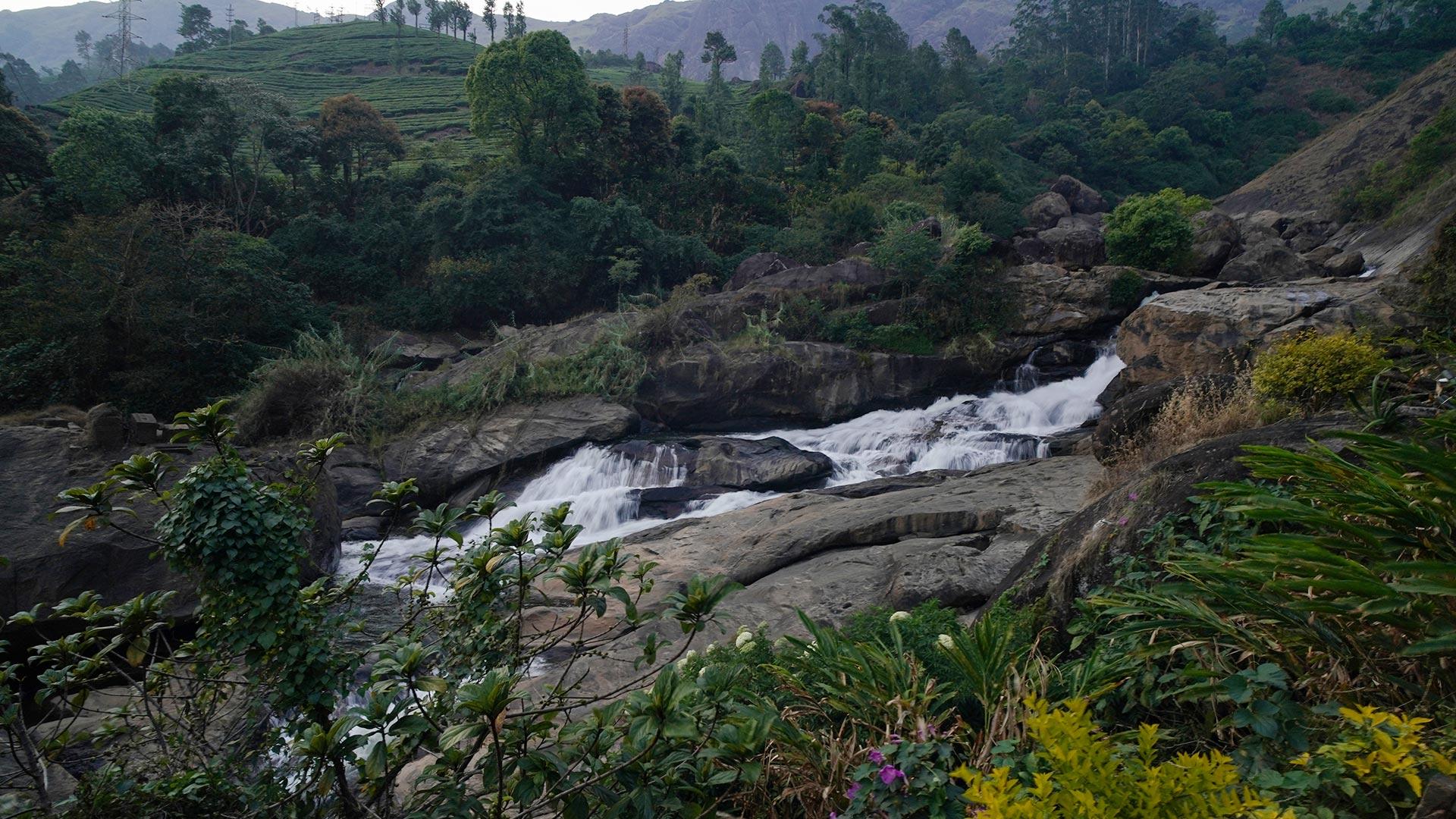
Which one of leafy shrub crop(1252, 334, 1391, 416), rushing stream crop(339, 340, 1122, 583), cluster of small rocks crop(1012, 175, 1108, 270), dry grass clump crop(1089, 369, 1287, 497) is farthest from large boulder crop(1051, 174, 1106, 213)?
leafy shrub crop(1252, 334, 1391, 416)


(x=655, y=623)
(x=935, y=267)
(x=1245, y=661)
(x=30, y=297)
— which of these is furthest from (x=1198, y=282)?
(x=30, y=297)

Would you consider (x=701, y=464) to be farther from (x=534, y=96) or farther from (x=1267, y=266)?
(x=534, y=96)

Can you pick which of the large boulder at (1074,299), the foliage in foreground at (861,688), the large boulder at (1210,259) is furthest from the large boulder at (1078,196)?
the foliage in foreground at (861,688)

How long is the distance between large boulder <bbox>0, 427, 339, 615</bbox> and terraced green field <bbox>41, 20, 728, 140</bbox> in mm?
35267

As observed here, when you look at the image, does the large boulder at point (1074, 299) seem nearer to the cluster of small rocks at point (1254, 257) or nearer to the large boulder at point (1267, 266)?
the large boulder at point (1267, 266)

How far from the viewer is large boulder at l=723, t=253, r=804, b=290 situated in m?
21.3

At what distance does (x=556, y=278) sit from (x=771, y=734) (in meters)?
21.5

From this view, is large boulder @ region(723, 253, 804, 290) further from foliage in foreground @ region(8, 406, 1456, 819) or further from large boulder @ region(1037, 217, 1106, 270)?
foliage in foreground @ region(8, 406, 1456, 819)

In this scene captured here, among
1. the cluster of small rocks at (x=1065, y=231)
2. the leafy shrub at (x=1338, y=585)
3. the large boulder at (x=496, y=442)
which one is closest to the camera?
the leafy shrub at (x=1338, y=585)

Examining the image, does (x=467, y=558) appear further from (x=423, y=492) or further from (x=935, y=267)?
(x=935, y=267)

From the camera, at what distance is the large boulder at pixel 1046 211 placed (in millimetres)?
28984

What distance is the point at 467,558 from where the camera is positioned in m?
2.84

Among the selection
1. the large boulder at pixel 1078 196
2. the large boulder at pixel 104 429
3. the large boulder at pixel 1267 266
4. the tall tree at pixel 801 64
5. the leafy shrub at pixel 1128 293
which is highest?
the tall tree at pixel 801 64

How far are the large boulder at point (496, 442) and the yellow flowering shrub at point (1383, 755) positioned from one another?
43.1 ft
